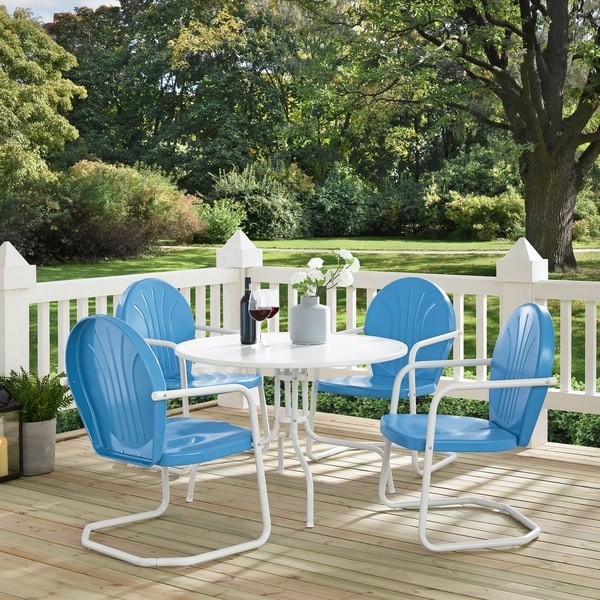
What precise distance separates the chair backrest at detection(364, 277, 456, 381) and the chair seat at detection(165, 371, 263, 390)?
588mm

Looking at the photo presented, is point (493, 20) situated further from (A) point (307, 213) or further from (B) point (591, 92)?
(A) point (307, 213)

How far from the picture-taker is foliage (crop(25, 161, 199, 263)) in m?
13.9

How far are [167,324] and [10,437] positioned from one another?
87 centimetres

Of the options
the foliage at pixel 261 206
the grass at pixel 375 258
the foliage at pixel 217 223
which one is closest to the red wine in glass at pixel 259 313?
the grass at pixel 375 258

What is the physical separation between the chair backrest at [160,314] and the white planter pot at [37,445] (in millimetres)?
580

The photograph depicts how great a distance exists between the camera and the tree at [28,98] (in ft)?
52.0

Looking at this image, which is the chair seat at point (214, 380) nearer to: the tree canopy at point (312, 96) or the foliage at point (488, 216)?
the tree canopy at point (312, 96)

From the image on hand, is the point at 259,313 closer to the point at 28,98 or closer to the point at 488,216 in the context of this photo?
the point at 488,216

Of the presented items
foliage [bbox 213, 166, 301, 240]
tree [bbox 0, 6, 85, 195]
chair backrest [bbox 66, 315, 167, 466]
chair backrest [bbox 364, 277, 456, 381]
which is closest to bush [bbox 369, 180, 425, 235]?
foliage [bbox 213, 166, 301, 240]

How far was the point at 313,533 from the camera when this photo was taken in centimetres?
347

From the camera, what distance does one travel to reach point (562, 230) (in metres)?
12.4

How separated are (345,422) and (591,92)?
777 cm

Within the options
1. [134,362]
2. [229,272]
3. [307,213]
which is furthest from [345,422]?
[307,213]

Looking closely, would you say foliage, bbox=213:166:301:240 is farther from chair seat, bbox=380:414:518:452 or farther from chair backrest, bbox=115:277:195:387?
chair seat, bbox=380:414:518:452
